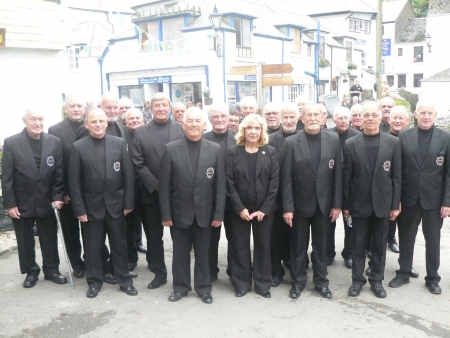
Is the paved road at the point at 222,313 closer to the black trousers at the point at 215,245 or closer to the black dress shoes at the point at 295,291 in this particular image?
the black dress shoes at the point at 295,291

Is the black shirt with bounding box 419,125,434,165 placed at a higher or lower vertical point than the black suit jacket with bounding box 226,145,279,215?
higher

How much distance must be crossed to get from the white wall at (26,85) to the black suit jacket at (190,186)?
6.40 meters

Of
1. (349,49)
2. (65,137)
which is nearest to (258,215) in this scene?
(65,137)

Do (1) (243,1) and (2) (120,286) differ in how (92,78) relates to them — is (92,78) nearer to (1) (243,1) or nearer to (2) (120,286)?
(1) (243,1)

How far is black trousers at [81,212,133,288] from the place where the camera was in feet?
16.9

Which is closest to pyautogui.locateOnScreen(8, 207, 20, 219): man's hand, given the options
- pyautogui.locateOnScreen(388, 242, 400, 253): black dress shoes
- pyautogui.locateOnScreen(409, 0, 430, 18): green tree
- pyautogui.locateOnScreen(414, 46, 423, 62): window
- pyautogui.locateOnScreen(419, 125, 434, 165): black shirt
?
pyautogui.locateOnScreen(419, 125, 434, 165): black shirt

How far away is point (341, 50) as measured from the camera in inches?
1369

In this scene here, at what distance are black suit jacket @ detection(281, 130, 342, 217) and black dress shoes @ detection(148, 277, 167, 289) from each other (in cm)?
163

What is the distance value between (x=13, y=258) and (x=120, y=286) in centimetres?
209

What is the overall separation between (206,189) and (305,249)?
129 cm

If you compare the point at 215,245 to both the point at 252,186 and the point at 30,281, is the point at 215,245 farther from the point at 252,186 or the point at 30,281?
the point at 30,281

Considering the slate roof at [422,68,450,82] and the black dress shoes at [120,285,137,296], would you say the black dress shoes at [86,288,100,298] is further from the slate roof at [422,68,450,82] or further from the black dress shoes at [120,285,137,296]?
the slate roof at [422,68,450,82]

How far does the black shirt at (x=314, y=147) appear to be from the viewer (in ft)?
16.3

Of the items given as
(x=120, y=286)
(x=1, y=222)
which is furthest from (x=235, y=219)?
(x=1, y=222)
